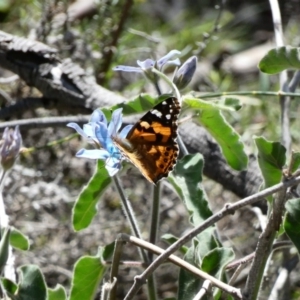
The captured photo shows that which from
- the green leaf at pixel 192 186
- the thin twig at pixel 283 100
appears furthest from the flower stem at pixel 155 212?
the thin twig at pixel 283 100

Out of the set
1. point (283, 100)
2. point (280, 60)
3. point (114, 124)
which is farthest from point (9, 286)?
point (283, 100)

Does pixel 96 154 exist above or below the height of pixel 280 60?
below

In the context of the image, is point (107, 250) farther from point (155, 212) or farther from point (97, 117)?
point (97, 117)

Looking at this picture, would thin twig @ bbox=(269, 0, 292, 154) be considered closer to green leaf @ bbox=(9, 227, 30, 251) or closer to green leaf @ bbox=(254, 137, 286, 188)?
green leaf @ bbox=(254, 137, 286, 188)

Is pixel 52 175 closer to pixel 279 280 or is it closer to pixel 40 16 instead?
pixel 40 16

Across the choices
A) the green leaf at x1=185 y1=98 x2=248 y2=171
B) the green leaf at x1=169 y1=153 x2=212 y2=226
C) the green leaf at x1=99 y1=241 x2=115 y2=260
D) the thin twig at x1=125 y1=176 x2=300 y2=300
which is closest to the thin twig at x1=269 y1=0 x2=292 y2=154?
the green leaf at x1=185 y1=98 x2=248 y2=171

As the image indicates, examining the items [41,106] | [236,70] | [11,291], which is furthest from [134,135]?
[236,70]
